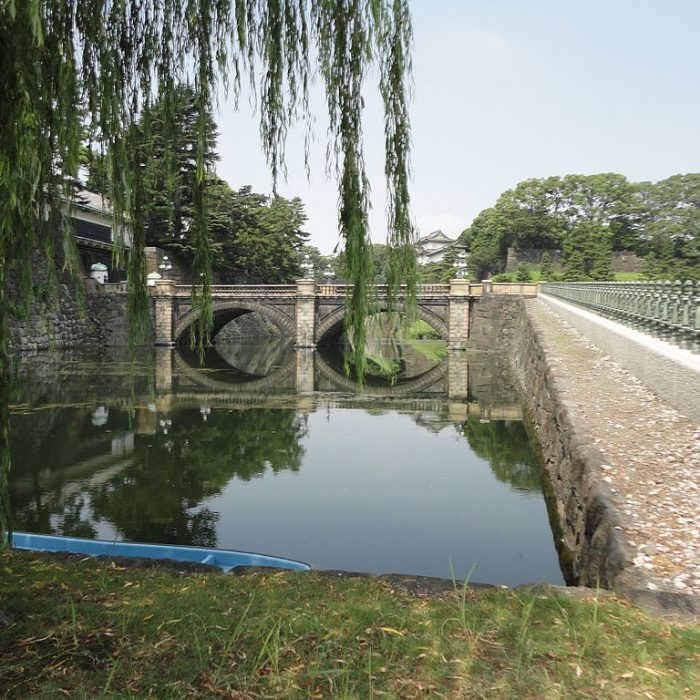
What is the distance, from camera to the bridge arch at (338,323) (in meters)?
37.5

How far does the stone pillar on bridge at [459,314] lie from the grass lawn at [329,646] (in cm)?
3376

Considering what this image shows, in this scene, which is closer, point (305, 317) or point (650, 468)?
point (650, 468)

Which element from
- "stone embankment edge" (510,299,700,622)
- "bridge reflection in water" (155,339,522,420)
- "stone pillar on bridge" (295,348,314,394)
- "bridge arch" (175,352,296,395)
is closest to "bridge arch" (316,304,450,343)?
"stone pillar on bridge" (295,348,314,394)

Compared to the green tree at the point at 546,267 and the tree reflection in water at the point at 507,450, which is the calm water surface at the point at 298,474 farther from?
the green tree at the point at 546,267

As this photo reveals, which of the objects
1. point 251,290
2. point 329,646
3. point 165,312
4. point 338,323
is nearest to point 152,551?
point 329,646

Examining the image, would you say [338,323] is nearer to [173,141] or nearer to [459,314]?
[459,314]

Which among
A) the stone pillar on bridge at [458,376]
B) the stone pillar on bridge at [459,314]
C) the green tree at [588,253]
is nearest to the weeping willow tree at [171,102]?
the stone pillar on bridge at [458,376]

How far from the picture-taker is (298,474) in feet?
37.3

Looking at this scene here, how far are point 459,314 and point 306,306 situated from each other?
30.7 ft

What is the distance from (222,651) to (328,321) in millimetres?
35525

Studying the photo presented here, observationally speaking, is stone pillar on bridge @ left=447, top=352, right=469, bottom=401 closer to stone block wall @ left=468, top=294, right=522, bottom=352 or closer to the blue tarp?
stone block wall @ left=468, top=294, right=522, bottom=352

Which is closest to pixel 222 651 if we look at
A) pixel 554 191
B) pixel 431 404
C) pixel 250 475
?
pixel 250 475

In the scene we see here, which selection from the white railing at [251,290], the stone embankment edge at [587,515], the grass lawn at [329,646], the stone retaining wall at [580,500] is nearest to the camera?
the grass lawn at [329,646]

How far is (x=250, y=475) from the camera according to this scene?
445 inches
